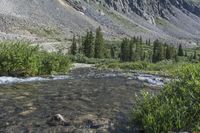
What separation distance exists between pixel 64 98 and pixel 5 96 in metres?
3.40

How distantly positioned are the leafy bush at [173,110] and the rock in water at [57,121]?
291 cm

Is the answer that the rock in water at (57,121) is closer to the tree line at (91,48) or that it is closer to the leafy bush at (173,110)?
the leafy bush at (173,110)

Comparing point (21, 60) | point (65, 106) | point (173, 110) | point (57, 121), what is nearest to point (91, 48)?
point (21, 60)

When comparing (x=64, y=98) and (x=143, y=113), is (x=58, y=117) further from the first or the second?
(x=64, y=98)

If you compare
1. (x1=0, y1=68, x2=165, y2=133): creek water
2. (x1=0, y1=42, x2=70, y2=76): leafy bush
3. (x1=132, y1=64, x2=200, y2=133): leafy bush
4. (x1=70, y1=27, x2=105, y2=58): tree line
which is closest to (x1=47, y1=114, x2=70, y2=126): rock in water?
(x1=0, y1=68, x2=165, y2=133): creek water

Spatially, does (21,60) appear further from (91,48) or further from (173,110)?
(91,48)

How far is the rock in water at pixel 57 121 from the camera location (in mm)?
16492

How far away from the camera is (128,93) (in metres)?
26.5

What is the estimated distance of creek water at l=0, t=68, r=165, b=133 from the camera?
53.2ft

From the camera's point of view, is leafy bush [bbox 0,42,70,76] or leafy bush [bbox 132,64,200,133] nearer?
leafy bush [bbox 132,64,200,133]

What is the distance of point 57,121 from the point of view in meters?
16.8

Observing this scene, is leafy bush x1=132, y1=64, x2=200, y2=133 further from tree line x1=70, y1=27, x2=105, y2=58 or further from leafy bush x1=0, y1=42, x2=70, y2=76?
tree line x1=70, y1=27, x2=105, y2=58

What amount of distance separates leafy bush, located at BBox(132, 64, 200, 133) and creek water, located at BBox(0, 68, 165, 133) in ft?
3.73

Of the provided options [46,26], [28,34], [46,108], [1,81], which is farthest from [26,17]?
[46,108]
